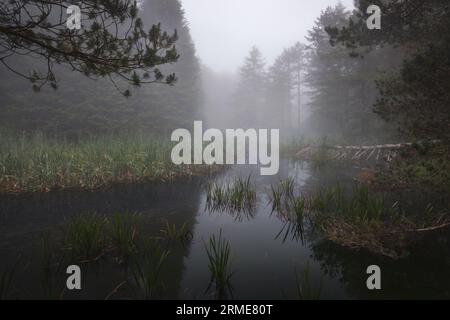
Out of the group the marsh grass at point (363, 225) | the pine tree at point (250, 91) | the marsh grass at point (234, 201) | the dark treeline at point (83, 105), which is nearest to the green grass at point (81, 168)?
the marsh grass at point (234, 201)

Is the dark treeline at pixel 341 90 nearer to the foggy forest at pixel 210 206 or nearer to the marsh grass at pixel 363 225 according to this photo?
the foggy forest at pixel 210 206

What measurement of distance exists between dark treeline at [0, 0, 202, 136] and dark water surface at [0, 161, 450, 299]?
8.69m

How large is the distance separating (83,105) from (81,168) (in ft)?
32.8

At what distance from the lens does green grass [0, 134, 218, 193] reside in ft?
29.7

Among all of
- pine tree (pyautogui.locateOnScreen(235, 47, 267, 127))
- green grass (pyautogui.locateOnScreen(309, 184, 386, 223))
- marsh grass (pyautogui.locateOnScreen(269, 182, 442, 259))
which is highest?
pine tree (pyautogui.locateOnScreen(235, 47, 267, 127))

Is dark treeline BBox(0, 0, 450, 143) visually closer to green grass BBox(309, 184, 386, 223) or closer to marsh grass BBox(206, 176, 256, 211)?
green grass BBox(309, 184, 386, 223)

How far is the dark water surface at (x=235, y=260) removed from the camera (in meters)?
3.87

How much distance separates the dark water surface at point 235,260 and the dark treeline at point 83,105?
28.5ft

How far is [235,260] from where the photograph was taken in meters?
4.93

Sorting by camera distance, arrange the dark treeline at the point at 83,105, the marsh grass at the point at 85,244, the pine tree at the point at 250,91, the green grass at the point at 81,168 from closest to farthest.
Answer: the marsh grass at the point at 85,244 < the green grass at the point at 81,168 < the dark treeline at the point at 83,105 < the pine tree at the point at 250,91

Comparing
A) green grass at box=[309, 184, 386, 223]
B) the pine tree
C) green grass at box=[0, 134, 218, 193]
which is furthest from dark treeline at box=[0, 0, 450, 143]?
the pine tree

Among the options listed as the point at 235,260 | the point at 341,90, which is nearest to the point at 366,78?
the point at 341,90

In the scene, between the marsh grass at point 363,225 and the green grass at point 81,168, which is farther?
the green grass at point 81,168

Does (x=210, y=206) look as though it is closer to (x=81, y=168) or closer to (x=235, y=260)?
(x=235, y=260)
